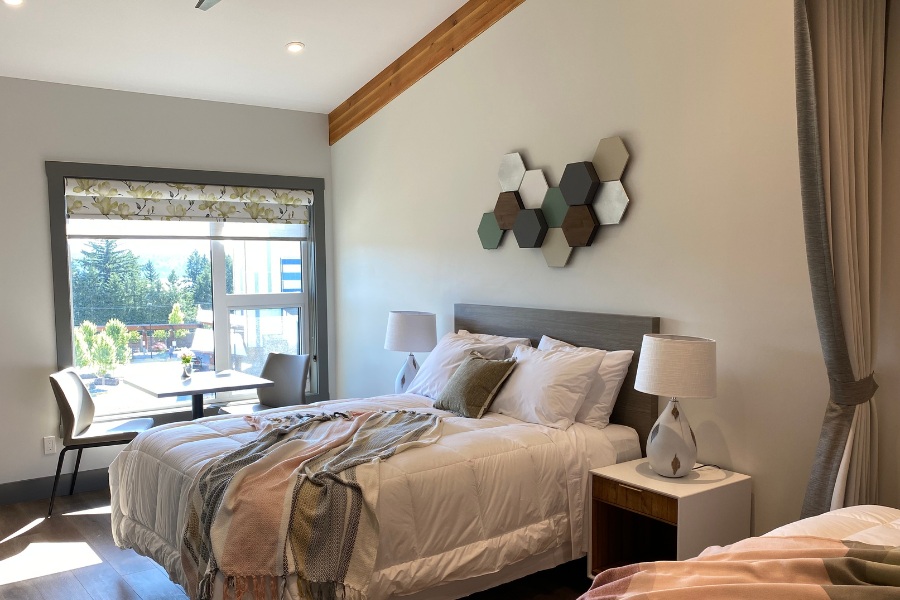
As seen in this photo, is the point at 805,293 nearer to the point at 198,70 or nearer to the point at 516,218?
the point at 516,218

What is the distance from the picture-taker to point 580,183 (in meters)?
3.73

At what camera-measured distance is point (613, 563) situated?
3230 mm

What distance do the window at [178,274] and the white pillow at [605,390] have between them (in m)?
3.05

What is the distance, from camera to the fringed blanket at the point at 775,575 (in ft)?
5.13

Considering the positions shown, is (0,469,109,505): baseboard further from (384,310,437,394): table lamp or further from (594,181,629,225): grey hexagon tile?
(594,181,629,225): grey hexagon tile

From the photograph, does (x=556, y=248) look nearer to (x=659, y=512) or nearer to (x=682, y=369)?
(x=682, y=369)

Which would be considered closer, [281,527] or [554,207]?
[281,527]

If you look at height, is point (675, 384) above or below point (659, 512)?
above

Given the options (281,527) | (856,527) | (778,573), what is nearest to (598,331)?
(856,527)

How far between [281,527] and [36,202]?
338 cm

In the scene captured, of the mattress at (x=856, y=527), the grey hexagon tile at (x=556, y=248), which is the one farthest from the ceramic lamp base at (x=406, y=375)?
the mattress at (x=856, y=527)

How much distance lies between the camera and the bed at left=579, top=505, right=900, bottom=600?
1.57 metres

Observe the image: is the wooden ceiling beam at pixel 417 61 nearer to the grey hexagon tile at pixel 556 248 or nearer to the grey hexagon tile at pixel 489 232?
the grey hexagon tile at pixel 489 232

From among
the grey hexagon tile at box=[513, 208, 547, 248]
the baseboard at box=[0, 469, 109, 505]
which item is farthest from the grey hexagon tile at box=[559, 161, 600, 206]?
the baseboard at box=[0, 469, 109, 505]
